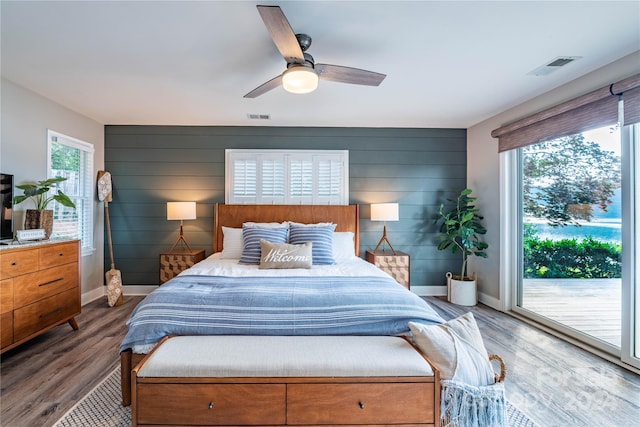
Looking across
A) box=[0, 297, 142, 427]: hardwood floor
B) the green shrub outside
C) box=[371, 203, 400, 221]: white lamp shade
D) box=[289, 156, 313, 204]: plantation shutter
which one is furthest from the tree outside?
box=[0, 297, 142, 427]: hardwood floor

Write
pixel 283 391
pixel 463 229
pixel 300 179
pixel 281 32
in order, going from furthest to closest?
pixel 300 179, pixel 463 229, pixel 281 32, pixel 283 391

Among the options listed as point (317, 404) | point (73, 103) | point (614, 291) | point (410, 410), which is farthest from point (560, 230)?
point (73, 103)

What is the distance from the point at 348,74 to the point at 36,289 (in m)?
3.24

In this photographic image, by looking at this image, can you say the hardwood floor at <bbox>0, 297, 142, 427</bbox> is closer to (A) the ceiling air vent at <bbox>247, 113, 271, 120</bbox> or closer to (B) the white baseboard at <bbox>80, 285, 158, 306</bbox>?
(B) the white baseboard at <bbox>80, 285, 158, 306</bbox>

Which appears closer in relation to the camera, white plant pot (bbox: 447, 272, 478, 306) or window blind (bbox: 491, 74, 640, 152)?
window blind (bbox: 491, 74, 640, 152)

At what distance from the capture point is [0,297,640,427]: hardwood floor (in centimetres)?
183

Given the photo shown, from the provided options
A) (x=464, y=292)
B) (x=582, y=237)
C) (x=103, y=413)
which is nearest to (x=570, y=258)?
(x=582, y=237)

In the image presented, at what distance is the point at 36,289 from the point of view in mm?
2586

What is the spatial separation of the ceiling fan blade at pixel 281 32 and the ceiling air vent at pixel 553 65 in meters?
2.15

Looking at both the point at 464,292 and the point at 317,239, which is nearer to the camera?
the point at 317,239

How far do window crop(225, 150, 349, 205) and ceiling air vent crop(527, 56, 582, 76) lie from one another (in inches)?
92.7

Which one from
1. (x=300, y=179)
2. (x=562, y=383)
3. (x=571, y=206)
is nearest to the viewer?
(x=562, y=383)

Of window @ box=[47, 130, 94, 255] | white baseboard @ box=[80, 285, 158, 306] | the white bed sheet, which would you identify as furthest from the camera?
white baseboard @ box=[80, 285, 158, 306]

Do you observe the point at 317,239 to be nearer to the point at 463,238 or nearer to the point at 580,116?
the point at 463,238
